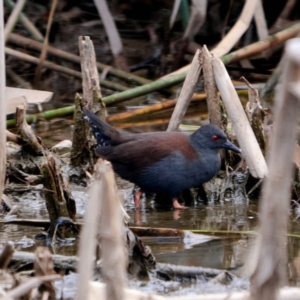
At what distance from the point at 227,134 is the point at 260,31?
101 inches

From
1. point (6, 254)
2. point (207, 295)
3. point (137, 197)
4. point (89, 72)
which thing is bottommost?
point (207, 295)

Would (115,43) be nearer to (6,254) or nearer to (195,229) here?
(195,229)

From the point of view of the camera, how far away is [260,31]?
761 centimetres

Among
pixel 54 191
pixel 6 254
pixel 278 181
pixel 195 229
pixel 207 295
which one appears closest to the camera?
pixel 278 181

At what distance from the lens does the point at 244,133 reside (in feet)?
15.4

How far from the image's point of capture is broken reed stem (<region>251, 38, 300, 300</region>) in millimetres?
1726

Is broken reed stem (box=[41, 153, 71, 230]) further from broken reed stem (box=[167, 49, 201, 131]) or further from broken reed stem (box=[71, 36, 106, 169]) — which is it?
broken reed stem (box=[167, 49, 201, 131])

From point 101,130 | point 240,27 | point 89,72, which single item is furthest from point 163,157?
point 240,27

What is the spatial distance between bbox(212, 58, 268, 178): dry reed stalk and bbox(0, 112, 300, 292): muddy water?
0.31 meters

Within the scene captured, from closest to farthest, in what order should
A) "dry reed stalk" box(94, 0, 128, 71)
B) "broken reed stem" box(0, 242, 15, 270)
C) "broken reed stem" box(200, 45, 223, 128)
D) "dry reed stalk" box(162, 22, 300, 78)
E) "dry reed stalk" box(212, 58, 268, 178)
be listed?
"broken reed stem" box(0, 242, 15, 270)
"dry reed stalk" box(212, 58, 268, 178)
"broken reed stem" box(200, 45, 223, 128)
"dry reed stalk" box(162, 22, 300, 78)
"dry reed stalk" box(94, 0, 128, 71)

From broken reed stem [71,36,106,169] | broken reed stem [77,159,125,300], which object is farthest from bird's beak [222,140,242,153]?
broken reed stem [77,159,125,300]

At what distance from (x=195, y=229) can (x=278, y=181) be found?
104 inches

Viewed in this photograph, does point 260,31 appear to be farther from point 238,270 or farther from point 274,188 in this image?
point 274,188

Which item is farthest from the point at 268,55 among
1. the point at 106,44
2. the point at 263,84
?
the point at 106,44
